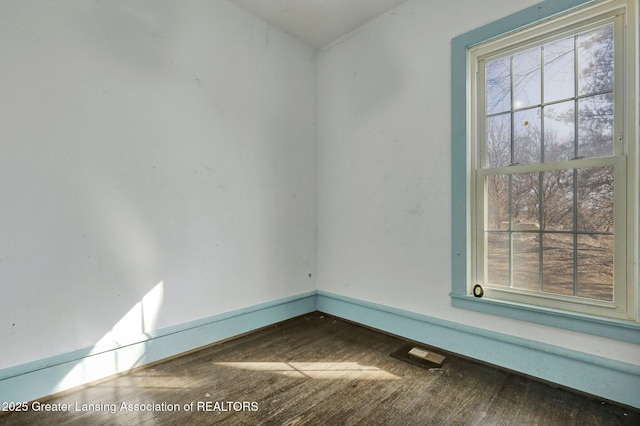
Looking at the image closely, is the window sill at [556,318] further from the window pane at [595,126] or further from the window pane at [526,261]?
the window pane at [595,126]

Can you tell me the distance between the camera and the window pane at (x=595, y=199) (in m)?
1.83

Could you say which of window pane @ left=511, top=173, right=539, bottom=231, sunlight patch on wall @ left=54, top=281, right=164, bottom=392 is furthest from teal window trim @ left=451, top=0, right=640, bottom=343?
sunlight patch on wall @ left=54, top=281, right=164, bottom=392

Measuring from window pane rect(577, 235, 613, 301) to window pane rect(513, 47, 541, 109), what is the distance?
3.08ft

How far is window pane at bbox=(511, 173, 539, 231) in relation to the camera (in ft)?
6.85

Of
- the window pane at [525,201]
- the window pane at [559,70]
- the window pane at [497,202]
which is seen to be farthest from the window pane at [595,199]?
the window pane at [559,70]

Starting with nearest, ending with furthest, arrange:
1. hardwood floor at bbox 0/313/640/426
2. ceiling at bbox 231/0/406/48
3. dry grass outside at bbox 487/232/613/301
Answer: hardwood floor at bbox 0/313/640/426
dry grass outside at bbox 487/232/613/301
ceiling at bbox 231/0/406/48

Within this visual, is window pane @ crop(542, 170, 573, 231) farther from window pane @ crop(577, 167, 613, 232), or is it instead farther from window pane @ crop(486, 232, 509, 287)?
window pane @ crop(486, 232, 509, 287)

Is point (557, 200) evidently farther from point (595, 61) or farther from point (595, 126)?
point (595, 61)

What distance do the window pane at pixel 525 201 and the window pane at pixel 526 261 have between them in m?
0.07

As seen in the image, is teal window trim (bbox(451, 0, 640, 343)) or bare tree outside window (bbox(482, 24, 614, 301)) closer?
bare tree outside window (bbox(482, 24, 614, 301))

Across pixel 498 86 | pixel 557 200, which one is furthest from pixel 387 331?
pixel 498 86

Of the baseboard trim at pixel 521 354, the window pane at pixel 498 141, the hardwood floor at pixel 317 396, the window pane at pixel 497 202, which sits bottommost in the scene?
the hardwood floor at pixel 317 396

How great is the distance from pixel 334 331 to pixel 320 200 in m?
1.32

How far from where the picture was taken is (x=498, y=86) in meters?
2.25
